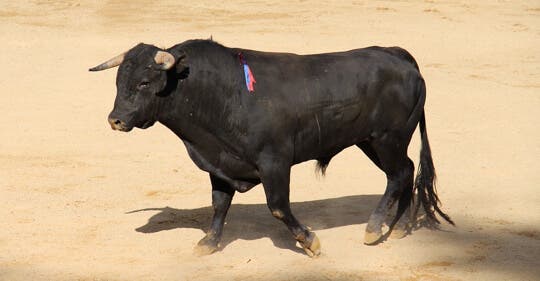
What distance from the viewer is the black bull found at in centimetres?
707

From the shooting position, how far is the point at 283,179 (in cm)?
721

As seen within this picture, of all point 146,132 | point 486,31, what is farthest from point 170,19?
point 146,132

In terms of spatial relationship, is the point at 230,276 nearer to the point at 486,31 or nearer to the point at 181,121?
the point at 181,121

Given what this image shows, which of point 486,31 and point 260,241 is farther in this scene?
point 486,31

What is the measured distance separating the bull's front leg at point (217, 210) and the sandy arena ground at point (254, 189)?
120mm

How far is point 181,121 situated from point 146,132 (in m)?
4.44

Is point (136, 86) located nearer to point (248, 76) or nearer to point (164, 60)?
point (164, 60)

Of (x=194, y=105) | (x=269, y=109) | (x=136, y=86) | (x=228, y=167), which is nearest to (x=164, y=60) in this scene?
(x=136, y=86)

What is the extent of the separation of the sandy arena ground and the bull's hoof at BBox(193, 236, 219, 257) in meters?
0.07

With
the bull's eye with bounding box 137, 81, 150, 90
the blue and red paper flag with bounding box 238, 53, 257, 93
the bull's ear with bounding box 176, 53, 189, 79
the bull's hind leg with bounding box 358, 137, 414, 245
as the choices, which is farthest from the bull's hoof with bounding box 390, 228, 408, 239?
the bull's eye with bounding box 137, 81, 150, 90

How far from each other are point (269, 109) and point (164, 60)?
33.5 inches

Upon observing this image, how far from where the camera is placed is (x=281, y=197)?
722cm

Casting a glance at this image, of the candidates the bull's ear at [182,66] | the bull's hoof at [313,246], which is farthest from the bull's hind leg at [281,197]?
the bull's ear at [182,66]

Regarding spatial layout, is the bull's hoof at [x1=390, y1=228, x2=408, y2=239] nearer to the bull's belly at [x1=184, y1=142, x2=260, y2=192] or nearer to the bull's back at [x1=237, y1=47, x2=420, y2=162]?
the bull's back at [x1=237, y1=47, x2=420, y2=162]
